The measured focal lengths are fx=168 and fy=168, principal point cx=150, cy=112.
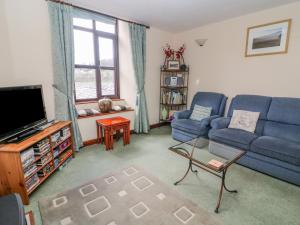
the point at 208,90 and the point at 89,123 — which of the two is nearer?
the point at 89,123

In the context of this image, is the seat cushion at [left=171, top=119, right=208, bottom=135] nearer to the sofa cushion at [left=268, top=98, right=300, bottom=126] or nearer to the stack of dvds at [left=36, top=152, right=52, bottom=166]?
the sofa cushion at [left=268, top=98, right=300, bottom=126]

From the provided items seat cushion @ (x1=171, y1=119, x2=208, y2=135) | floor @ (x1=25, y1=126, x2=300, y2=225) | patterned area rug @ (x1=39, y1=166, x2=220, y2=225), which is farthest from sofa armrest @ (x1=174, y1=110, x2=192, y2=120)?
patterned area rug @ (x1=39, y1=166, x2=220, y2=225)

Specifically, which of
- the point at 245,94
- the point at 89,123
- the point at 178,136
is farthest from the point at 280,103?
the point at 89,123

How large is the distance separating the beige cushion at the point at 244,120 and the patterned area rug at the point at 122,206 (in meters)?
1.71

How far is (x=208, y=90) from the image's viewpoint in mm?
3941

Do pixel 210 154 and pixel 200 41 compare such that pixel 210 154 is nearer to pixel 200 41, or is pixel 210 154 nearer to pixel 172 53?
pixel 200 41

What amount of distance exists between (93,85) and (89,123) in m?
0.84

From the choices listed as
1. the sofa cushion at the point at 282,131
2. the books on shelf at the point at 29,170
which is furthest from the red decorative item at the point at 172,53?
the books on shelf at the point at 29,170

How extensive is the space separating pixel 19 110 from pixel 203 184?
7.85 feet

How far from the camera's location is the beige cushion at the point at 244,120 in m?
2.83

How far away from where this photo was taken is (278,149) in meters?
2.18

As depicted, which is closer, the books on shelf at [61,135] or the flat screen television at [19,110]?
the flat screen television at [19,110]

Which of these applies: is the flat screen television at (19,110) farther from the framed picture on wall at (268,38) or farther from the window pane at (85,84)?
the framed picture on wall at (268,38)

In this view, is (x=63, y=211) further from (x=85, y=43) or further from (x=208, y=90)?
(x=208, y=90)
